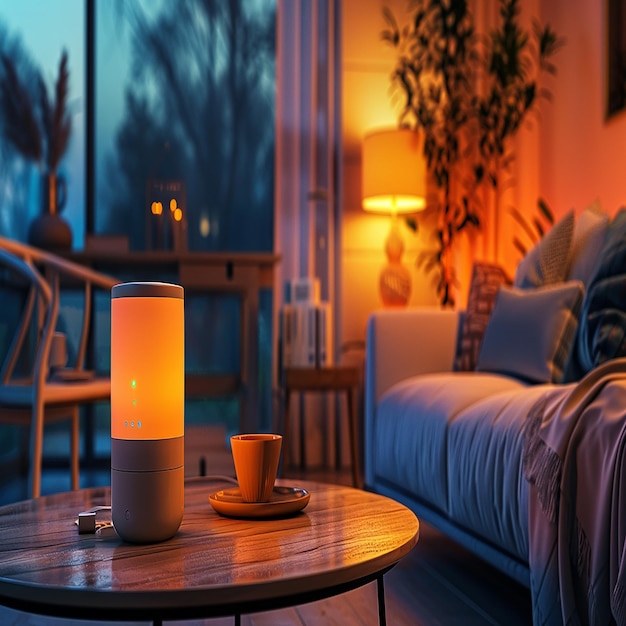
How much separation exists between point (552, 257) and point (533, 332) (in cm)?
38

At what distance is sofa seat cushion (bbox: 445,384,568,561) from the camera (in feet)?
5.00

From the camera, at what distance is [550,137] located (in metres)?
3.74

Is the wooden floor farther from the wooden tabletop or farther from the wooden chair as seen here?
the wooden tabletop

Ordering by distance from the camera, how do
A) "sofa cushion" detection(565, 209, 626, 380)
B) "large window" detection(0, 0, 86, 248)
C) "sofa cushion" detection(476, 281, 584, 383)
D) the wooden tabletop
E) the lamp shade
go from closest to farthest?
the wooden tabletop
"sofa cushion" detection(565, 209, 626, 380)
"sofa cushion" detection(476, 281, 584, 383)
the lamp shade
"large window" detection(0, 0, 86, 248)

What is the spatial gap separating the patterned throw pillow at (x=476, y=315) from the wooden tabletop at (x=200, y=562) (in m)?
1.70

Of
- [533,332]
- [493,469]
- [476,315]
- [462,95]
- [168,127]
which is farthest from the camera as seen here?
[168,127]

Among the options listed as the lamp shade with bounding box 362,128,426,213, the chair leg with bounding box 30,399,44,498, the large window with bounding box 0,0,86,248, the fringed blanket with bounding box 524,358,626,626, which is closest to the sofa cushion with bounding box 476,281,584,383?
the fringed blanket with bounding box 524,358,626,626

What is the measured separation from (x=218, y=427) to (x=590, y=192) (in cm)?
200

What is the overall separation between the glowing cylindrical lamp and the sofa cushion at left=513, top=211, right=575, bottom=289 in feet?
6.17

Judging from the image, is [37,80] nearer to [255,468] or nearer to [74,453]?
[74,453]

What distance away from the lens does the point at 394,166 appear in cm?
356

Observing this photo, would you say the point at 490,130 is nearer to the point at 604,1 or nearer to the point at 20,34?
the point at 604,1

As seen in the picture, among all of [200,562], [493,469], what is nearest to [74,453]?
[493,469]

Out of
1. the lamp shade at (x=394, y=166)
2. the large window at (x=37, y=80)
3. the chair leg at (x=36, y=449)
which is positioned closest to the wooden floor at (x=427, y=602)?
the chair leg at (x=36, y=449)
